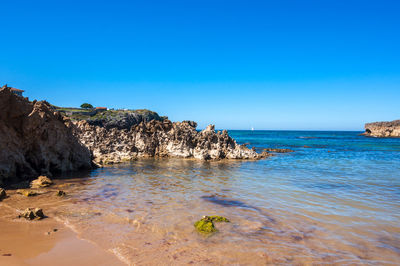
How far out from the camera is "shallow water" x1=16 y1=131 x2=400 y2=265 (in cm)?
552

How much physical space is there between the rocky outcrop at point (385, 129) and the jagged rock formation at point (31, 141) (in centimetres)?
11536

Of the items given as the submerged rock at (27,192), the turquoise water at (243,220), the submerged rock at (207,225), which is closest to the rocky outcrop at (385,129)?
the turquoise water at (243,220)

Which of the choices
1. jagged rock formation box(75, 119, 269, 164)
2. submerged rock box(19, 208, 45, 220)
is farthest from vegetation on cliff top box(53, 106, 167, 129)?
submerged rock box(19, 208, 45, 220)

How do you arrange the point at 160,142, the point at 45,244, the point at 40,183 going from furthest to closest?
the point at 160,142 → the point at 40,183 → the point at 45,244

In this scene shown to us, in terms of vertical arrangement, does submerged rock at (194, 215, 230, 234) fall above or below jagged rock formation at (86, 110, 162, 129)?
below

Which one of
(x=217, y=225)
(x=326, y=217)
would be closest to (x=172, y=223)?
(x=217, y=225)

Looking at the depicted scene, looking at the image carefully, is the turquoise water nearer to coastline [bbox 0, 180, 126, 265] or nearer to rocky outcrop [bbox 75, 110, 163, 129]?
coastline [bbox 0, 180, 126, 265]

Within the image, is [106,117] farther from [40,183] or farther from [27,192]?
[27,192]

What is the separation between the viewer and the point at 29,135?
12.8 meters

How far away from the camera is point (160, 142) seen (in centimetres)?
2650

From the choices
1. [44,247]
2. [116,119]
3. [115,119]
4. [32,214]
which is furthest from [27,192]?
[116,119]

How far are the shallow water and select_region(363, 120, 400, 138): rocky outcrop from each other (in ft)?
354

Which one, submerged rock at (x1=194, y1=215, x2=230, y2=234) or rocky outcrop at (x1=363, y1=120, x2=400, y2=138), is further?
rocky outcrop at (x1=363, y1=120, x2=400, y2=138)

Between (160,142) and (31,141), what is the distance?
14351mm
